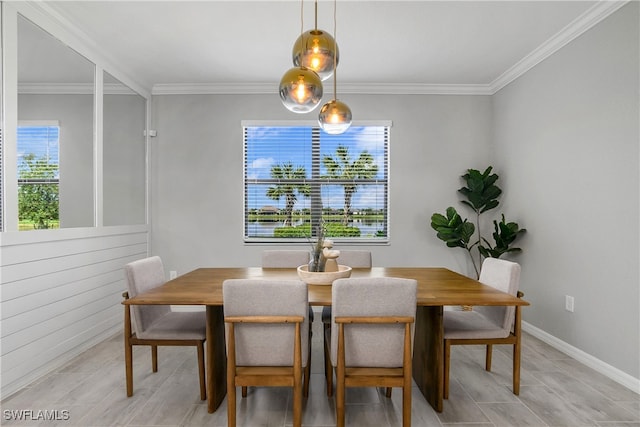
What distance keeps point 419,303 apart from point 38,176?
9.22ft

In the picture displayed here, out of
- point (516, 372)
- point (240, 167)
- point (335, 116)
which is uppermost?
point (335, 116)

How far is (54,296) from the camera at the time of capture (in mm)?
2805

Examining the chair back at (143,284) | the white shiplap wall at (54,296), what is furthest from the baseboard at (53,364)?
the chair back at (143,284)

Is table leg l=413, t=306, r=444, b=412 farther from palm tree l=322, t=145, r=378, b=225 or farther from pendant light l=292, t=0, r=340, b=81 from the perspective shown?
palm tree l=322, t=145, r=378, b=225

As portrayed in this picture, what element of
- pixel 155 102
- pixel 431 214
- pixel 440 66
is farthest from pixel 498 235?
pixel 155 102

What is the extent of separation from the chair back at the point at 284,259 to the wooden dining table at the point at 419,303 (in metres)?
0.50

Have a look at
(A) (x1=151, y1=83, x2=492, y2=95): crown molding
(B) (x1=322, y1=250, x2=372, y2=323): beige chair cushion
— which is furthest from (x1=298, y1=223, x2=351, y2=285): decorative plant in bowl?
(A) (x1=151, y1=83, x2=492, y2=95): crown molding

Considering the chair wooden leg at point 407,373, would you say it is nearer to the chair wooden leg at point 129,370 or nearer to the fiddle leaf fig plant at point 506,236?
the chair wooden leg at point 129,370

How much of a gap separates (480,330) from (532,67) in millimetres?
2756

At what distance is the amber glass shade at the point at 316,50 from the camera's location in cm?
200

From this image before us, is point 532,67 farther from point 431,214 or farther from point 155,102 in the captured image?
point 155,102

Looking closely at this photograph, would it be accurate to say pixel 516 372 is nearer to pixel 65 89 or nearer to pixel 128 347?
pixel 128 347

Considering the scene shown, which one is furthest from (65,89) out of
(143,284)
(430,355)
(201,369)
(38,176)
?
(430,355)

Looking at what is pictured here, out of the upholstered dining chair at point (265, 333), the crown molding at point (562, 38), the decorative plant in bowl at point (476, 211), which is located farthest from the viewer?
the decorative plant in bowl at point (476, 211)
